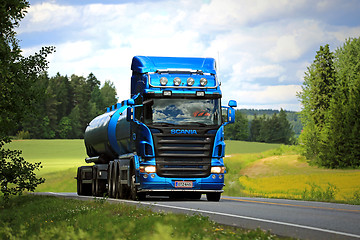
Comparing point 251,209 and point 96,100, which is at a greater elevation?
point 96,100

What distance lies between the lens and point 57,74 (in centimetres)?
19688

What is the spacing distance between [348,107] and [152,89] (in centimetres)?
4593

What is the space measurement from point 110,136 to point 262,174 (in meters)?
40.6

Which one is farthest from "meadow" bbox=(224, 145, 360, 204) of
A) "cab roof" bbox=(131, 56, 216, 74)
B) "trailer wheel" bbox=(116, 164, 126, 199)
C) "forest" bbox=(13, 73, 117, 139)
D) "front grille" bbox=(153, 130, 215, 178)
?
"forest" bbox=(13, 73, 117, 139)

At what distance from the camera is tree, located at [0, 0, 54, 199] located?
23594 millimetres

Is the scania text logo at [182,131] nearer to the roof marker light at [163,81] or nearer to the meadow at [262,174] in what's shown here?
the roof marker light at [163,81]

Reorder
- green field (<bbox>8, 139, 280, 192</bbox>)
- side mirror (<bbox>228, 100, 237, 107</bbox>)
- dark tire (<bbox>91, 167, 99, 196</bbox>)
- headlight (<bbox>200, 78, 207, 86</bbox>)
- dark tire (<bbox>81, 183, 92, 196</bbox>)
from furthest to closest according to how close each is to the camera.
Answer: green field (<bbox>8, 139, 280, 192</bbox>), dark tire (<bbox>81, 183, 92, 196</bbox>), dark tire (<bbox>91, 167, 99, 196</bbox>), headlight (<bbox>200, 78, 207, 86</bbox>), side mirror (<bbox>228, 100, 237, 107</bbox>)

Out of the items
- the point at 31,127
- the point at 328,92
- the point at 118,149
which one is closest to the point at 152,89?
A: the point at 118,149

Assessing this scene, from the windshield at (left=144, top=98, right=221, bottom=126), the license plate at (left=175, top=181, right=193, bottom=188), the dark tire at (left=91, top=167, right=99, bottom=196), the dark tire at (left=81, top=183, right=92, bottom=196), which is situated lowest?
the dark tire at (left=81, top=183, right=92, bottom=196)

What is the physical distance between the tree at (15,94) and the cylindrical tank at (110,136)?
3399 millimetres

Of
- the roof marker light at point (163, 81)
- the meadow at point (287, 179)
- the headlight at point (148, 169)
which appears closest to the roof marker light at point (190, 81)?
the roof marker light at point (163, 81)

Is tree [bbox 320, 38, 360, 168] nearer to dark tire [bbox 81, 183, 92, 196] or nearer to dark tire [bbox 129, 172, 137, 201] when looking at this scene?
dark tire [bbox 81, 183, 92, 196]

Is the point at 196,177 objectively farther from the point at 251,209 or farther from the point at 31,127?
the point at 31,127

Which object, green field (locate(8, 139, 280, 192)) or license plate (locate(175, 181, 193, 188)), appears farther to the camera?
green field (locate(8, 139, 280, 192))
